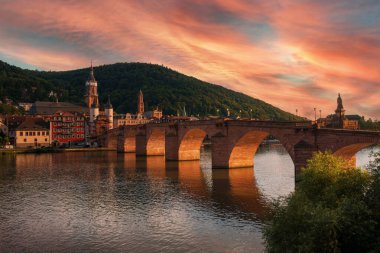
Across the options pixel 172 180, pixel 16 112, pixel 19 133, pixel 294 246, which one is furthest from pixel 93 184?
pixel 16 112

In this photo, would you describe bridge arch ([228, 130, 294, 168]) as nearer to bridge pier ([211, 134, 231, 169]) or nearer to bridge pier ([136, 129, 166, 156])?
bridge pier ([211, 134, 231, 169])

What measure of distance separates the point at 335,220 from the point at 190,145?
68395 mm

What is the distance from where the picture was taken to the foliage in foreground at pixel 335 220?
802 inches

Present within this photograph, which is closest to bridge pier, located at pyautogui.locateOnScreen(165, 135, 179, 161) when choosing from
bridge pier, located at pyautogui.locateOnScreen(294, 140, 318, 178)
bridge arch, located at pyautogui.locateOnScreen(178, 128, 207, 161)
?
bridge arch, located at pyautogui.locateOnScreen(178, 128, 207, 161)

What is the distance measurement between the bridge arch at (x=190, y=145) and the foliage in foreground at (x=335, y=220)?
194 ft

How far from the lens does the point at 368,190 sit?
78.4 feet

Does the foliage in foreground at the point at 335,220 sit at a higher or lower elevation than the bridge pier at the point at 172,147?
lower

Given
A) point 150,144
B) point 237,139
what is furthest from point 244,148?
point 150,144

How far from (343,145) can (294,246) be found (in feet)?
94.7

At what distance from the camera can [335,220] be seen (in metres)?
20.5

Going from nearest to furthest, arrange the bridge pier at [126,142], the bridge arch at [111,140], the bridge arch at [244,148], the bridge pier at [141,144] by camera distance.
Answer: the bridge arch at [244,148] → the bridge pier at [141,144] → the bridge pier at [126,142] → the bridge arch at [111,140]

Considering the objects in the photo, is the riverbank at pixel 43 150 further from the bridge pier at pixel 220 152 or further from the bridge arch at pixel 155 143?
the bridge pier at pixel 220 152

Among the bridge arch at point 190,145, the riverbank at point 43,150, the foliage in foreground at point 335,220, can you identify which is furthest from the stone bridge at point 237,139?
the foliage in foreground at point 335,220

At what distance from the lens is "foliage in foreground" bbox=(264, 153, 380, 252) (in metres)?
20.4
